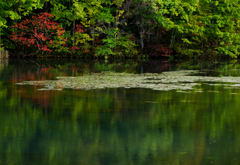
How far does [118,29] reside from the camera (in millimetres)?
38719

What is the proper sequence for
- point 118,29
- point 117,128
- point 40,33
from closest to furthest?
point 117,128
point 40,33
point 118,29

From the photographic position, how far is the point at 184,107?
32.0 feet

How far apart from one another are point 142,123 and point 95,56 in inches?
1253

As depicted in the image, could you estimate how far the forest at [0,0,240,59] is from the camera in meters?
36.7

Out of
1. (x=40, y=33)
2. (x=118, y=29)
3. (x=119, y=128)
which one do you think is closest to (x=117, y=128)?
(x=119, y=128)

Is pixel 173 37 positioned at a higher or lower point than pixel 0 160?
higher

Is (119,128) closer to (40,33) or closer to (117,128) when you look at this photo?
(117,128)

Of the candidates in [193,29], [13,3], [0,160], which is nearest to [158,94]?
[0,160]

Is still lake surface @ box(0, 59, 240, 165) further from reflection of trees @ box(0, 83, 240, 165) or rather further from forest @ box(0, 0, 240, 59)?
forest @ box(0, 0, 240, 59)

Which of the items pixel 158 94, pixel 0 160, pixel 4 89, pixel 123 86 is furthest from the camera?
pixel 123 86

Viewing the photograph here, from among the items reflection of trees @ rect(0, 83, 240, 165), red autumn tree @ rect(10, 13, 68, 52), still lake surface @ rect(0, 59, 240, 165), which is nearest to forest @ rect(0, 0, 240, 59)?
red autumn tree @ rect(10, 13, 68, 52)

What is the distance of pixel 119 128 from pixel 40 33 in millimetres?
30893

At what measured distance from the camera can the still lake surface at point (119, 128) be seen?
552cm

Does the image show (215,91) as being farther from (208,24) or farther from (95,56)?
(208,24)
